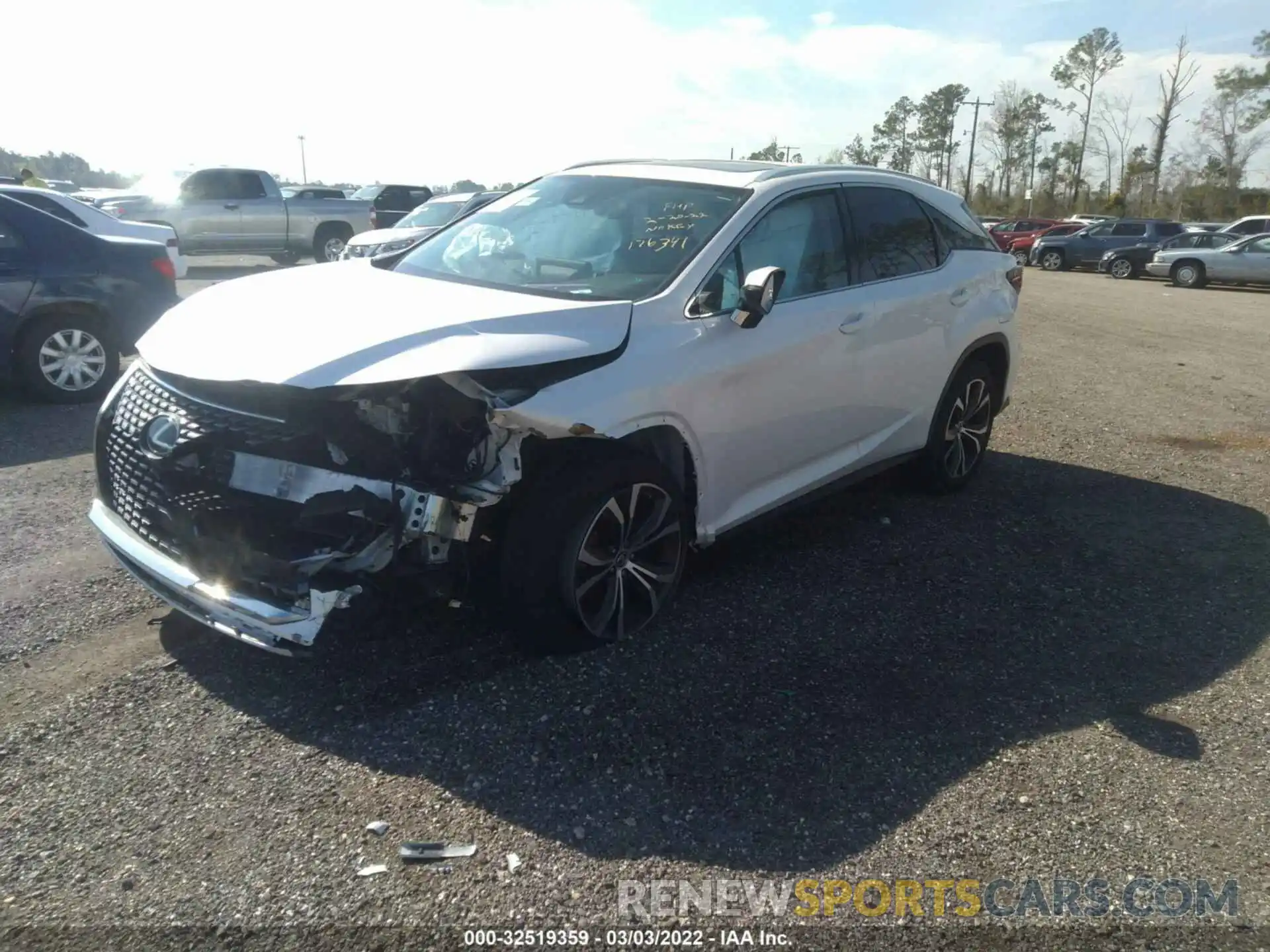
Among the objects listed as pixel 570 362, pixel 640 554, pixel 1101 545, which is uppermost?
pixel 570 362

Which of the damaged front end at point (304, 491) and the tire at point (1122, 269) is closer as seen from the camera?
the damaged front end at point (304, 491)

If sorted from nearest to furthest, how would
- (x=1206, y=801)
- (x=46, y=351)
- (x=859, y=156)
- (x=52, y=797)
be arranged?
(x=52, y=797) → (x=1206, y=801) → (x=46, y=351) → (x=859, y=156)

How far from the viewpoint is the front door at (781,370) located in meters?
4.02

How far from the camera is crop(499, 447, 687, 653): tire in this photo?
3.43m

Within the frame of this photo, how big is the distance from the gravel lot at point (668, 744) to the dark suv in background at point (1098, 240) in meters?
27.8

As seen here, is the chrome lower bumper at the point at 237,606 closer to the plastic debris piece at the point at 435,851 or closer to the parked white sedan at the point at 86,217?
the plastic debris piece at the point at 435,851

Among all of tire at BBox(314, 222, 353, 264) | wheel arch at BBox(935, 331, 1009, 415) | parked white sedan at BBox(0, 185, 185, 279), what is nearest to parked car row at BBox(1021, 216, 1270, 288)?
tire at BBox(314, 222, 353, 264)

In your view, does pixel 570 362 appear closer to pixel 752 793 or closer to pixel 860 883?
pixel 752 793

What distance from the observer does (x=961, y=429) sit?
5.95 m

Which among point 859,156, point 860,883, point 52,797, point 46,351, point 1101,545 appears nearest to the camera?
point 860,883

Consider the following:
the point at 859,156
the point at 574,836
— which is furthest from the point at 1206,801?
the point at 859,156

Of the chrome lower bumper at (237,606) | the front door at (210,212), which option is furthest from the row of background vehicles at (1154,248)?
the chrome lower bumper at (237,606)

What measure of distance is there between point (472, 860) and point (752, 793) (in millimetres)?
877

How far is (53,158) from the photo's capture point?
3123 inches
